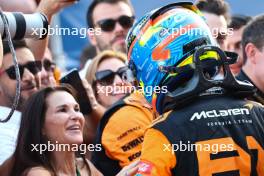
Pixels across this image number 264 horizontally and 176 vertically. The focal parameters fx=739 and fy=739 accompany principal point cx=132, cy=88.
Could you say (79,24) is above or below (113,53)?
above

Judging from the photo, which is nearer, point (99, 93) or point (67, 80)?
point (67, 80)

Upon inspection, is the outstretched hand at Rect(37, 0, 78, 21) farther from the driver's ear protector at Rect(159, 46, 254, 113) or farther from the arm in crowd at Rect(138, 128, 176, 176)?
the arm in crowd at Rect(138, 128, 176, 176)

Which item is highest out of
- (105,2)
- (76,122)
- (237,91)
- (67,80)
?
(105,2)

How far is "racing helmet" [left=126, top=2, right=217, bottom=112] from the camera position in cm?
354

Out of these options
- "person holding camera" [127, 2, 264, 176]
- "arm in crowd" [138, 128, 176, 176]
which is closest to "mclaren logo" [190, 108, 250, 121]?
"person holding camera" [127, 2, 264, 176]

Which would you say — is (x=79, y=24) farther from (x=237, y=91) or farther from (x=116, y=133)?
(x=237, y=91)

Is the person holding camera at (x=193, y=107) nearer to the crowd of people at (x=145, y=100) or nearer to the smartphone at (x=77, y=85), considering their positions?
the crowd of people at (x=145, y=100)

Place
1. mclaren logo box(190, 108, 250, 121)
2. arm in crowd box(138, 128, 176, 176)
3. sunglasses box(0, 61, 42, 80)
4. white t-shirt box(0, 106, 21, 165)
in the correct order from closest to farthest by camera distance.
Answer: arm in crowd box(138, 128, 176, 176) < mclaren logo box(190, 108, 250, 121) < white t-shirt box(0, 106, 21, 165) < sunglasses box(0, 61, 42, 80)

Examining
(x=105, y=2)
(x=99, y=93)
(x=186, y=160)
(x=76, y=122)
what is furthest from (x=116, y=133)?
(x=105, y=2)

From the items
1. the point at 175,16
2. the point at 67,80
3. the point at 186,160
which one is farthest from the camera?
the point at 67,80

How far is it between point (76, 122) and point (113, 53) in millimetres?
1296

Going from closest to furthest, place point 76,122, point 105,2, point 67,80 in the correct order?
point 76,122 → point 67,80 → point 105,2

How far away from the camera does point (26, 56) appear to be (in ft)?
Result: 18.9

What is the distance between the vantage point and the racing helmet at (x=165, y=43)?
354 cm
